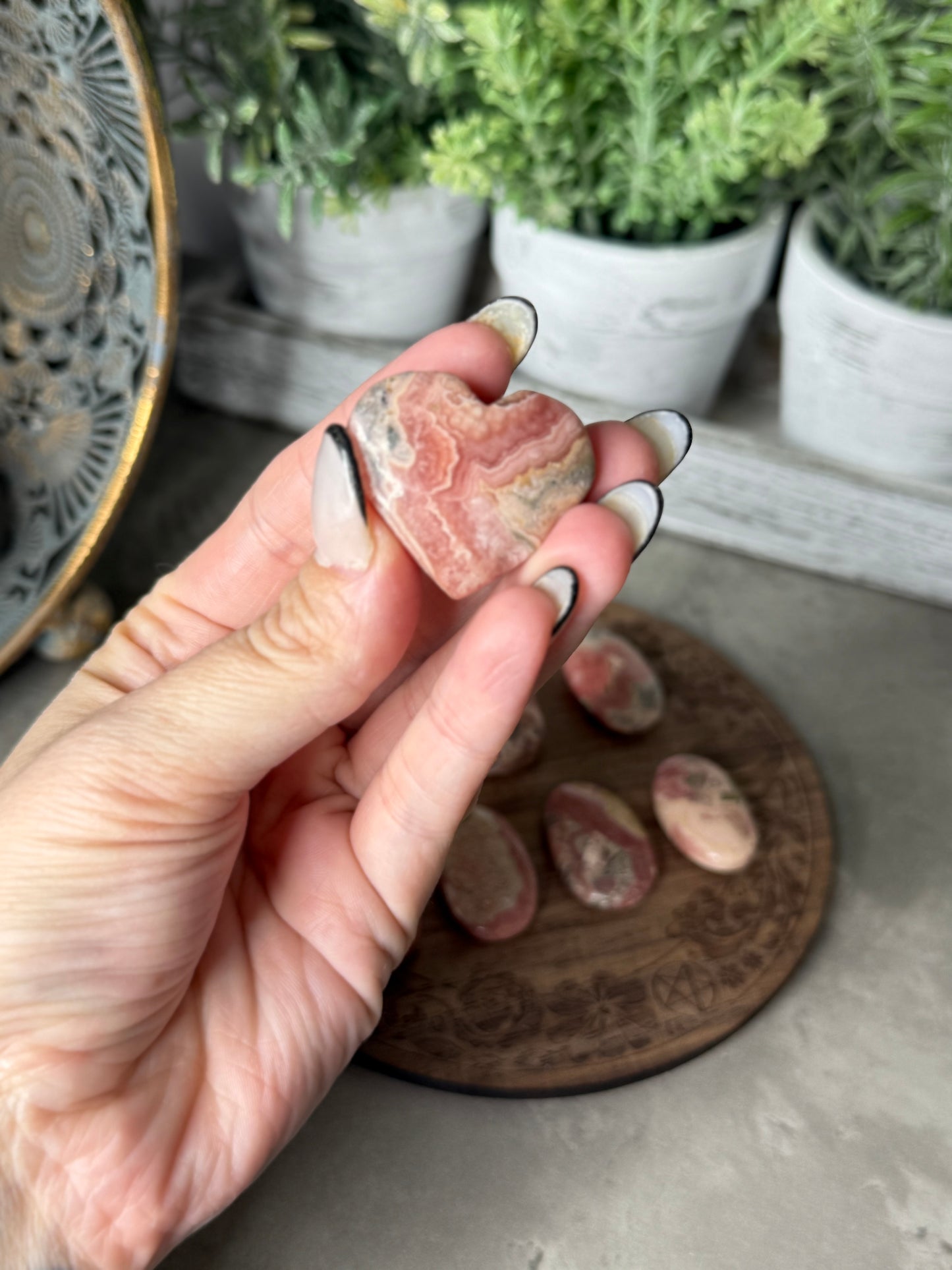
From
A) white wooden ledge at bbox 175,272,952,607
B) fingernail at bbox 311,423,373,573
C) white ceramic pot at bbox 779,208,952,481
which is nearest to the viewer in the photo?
fingernail at bbox 311,423,373,573

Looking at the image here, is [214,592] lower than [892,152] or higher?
lower

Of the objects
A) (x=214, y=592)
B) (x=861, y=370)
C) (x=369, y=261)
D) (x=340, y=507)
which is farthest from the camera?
(x=369, y=261)

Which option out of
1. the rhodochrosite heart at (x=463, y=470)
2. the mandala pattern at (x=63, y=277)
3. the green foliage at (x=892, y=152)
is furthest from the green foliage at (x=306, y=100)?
the rhodochrosite heart at (x=463, y=470)

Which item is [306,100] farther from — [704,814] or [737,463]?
[704,814]

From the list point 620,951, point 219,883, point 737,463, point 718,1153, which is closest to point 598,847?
point 620,951

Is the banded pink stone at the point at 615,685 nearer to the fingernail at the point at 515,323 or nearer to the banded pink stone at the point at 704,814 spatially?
the banded pink stone at the point at 704,814

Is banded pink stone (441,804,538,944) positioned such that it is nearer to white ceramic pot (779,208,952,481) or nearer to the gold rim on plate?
the gold rim on plate

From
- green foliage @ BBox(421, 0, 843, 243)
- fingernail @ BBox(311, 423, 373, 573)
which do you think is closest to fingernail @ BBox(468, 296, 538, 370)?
fingernail @ BBox(311, 423, 373, 573)
